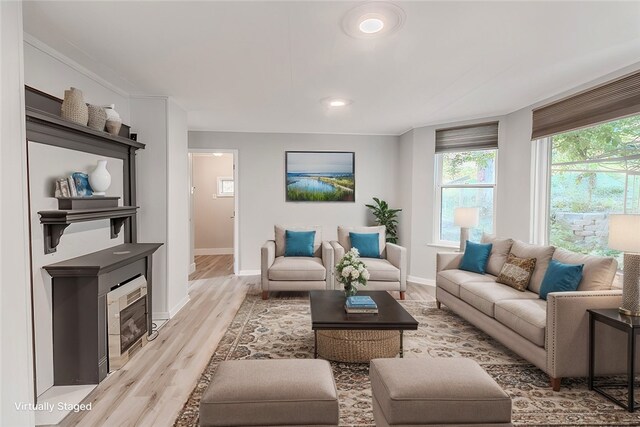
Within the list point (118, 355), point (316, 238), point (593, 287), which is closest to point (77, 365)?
point (118, 355)

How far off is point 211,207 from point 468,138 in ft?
18.7

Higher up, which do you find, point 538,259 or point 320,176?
point 320,176

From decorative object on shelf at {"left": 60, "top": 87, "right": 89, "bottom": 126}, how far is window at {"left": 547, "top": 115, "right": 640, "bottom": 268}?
4.48 m

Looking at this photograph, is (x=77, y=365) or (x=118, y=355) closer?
(x=77, y=365)

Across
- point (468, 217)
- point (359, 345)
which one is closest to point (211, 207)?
point (468, 217)

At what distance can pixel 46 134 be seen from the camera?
8.11 ft

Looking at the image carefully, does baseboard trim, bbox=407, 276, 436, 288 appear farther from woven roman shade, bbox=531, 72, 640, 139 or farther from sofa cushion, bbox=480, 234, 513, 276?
woven roman shade, bbox=531, 72, 640, 139

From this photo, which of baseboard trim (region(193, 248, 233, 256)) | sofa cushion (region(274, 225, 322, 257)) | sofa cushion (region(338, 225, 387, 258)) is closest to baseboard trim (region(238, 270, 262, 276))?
sofa cushion (region(274, 225, 322, 257))

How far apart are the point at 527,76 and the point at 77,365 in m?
4.32

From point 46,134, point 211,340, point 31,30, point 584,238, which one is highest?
point 31,30

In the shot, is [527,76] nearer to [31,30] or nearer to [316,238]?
[316,238]

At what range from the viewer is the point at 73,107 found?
2.65 metres

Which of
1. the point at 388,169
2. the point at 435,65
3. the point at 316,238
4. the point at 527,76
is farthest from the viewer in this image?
the point at 388,169

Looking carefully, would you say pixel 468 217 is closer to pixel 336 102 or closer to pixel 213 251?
pixel 336 102
